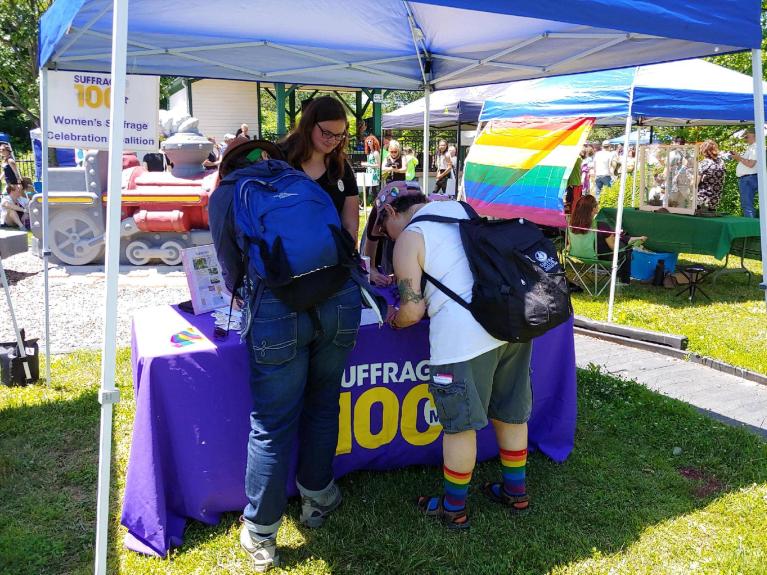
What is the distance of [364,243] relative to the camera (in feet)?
10.7

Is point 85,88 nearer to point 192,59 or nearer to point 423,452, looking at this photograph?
point 192,59

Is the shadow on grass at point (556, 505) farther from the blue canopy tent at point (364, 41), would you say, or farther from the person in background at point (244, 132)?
the person in background at point (244, 132)

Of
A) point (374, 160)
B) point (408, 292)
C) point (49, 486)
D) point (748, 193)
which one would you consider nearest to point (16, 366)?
point (49, 486)

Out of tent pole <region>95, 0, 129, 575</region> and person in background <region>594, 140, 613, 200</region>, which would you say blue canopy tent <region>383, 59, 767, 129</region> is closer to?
tent pole <region>95, 0, 129, 575</region>

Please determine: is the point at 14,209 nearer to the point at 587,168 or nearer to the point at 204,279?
the point at 204,279

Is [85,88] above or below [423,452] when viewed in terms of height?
above

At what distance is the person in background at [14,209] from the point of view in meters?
11.8

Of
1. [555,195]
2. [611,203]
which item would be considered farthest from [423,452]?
[611,203]

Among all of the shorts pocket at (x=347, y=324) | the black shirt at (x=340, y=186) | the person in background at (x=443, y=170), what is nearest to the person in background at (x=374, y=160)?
the person in background at (x=443, y=170)

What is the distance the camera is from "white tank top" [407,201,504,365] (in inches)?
94.7

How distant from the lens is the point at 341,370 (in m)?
2.45

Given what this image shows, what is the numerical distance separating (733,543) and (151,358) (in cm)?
250

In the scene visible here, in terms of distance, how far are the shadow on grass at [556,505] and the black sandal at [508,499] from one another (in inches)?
1.7

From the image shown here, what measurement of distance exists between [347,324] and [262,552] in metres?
0.95
